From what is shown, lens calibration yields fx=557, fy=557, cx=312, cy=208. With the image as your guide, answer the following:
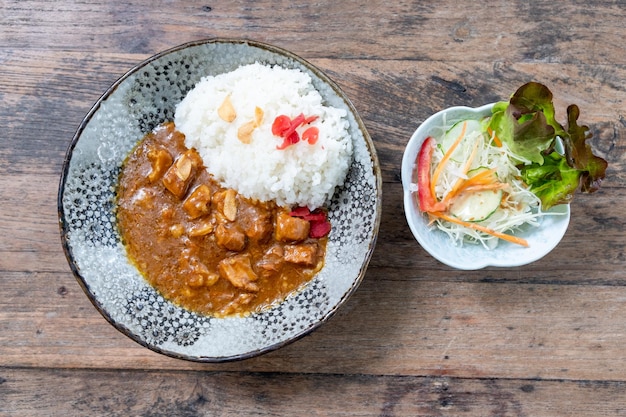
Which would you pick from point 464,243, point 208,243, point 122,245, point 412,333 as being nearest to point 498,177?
point 464,243

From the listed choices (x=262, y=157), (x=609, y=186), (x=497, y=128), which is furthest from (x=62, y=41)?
(x=609, y=186)

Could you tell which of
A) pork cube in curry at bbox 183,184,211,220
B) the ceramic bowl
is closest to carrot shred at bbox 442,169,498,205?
the ceramic bowl

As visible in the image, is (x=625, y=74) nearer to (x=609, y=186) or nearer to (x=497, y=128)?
(x=609, y=186)

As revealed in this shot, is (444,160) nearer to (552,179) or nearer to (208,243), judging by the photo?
(552,179)

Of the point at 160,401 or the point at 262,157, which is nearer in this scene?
the point at 262,157

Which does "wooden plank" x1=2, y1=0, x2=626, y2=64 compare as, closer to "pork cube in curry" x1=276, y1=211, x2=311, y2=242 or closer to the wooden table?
the wooden table

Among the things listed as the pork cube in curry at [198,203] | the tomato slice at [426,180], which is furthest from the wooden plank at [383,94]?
the pork cube in curry at [198,203]
